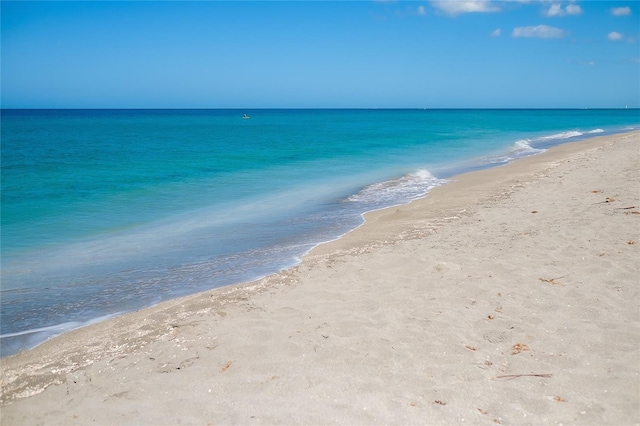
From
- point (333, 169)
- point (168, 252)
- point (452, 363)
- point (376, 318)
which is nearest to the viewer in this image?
point (452, 363)

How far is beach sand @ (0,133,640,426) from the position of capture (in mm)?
3902

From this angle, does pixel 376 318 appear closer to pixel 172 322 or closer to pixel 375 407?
pixel 375 407

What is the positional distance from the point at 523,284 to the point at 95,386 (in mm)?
4897

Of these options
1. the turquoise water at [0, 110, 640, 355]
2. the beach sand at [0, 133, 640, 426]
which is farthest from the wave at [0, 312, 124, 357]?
the beach sand at [0, 133, 640, 426]

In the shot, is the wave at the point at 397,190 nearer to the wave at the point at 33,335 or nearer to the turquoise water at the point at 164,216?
the turquoise water at the point at 164,216

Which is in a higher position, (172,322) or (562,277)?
(562,277)

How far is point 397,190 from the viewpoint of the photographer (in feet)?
54.5

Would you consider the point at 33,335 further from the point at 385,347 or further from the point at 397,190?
the point at 397,190

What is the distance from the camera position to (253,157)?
28828 mm

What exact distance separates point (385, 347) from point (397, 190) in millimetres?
12175

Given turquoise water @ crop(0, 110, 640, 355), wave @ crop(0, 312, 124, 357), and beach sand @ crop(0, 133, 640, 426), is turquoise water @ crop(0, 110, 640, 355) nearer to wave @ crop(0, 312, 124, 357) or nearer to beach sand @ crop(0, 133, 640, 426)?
wave @ crop(0, 312, 124, 357)

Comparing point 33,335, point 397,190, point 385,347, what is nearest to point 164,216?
point 397,190

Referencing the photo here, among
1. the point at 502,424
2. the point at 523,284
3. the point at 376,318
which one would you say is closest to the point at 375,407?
the point at 502,424

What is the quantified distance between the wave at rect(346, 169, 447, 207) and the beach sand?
644 cm
